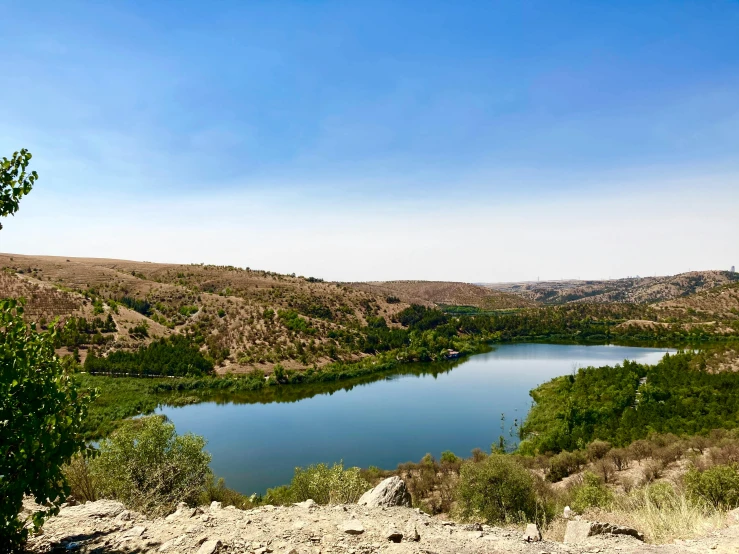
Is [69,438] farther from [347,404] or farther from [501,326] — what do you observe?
[501,326]

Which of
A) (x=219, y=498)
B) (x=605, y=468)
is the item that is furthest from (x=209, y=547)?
(x=605, y=468)

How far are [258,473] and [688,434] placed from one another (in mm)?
31243

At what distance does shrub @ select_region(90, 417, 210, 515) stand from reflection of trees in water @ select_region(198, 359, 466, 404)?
33667mm

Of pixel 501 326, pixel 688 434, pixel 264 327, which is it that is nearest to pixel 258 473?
pixel 688 434

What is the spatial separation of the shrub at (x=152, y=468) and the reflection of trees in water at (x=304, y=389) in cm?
3367

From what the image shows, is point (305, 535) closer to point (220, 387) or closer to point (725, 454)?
point (725, 454)

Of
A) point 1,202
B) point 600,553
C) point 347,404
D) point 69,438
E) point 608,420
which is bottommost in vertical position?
point 347,404

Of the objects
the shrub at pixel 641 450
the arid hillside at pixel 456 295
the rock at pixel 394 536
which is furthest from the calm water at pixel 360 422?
the arid hillside at pixel 456 295

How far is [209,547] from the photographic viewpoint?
657 cm

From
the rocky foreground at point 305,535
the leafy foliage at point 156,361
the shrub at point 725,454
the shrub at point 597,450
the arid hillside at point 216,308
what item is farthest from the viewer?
the arid hillside at point 216,308

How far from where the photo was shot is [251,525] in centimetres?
796

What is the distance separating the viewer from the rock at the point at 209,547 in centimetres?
648

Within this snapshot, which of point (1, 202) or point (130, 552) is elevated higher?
point (1, 202)

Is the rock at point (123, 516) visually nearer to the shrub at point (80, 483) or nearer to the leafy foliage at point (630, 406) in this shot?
the shrub at point (80, 483)
